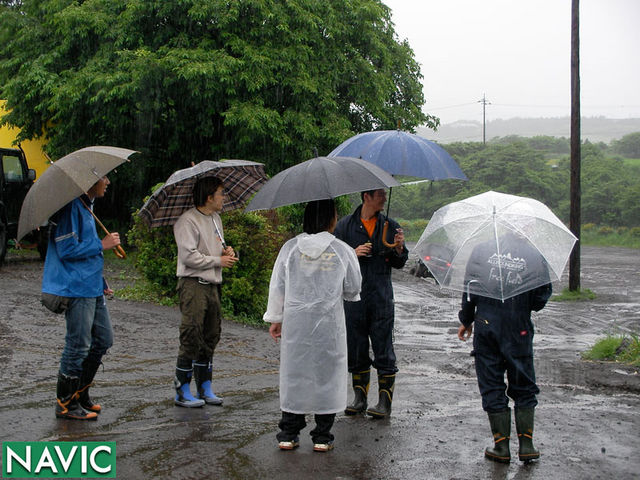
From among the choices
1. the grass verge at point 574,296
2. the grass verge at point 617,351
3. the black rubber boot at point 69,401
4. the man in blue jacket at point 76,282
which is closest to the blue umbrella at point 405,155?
the man in blue jacket at point 76,282

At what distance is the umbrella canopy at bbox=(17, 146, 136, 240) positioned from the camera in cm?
539

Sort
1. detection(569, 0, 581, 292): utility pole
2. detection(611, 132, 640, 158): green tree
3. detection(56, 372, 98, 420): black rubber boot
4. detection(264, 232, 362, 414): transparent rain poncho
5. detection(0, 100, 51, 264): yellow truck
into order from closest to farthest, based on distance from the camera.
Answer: detection(264, 232, 362, 414): transparent rain poncho, detection(56, 372, 98, 420): black rubber boot, detection(0, 100, 51, 264): yellow truck, detection(569, 0, 581, 292): utility pole, detection(611, 132, 640, 158): green tree

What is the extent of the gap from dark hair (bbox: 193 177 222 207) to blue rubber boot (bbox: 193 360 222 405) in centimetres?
143

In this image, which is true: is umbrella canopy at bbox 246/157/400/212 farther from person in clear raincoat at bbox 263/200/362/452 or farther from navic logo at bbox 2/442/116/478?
navic logo at bbox 2/442/116/478

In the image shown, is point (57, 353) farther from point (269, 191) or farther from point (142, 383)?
point (269, 191)

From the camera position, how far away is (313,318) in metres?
5.23

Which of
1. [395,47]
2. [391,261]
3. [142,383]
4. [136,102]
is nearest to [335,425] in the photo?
[391,261]

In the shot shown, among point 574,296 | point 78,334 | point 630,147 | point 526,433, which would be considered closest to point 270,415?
point 78,334

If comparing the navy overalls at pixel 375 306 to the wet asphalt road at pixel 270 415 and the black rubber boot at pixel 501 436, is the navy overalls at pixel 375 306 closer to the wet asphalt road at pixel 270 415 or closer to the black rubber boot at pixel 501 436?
the wet asphalt road at pixel 270 415

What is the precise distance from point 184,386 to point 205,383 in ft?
0.87

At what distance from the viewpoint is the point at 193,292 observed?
241 inches

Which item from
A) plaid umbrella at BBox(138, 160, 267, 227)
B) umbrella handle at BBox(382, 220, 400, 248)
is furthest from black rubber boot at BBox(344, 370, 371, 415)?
plaid umbrella at BBox(138, 160, 267, 227)

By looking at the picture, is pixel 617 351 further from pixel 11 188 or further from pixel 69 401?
pixel 11 188

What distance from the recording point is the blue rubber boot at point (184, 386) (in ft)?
20.4
